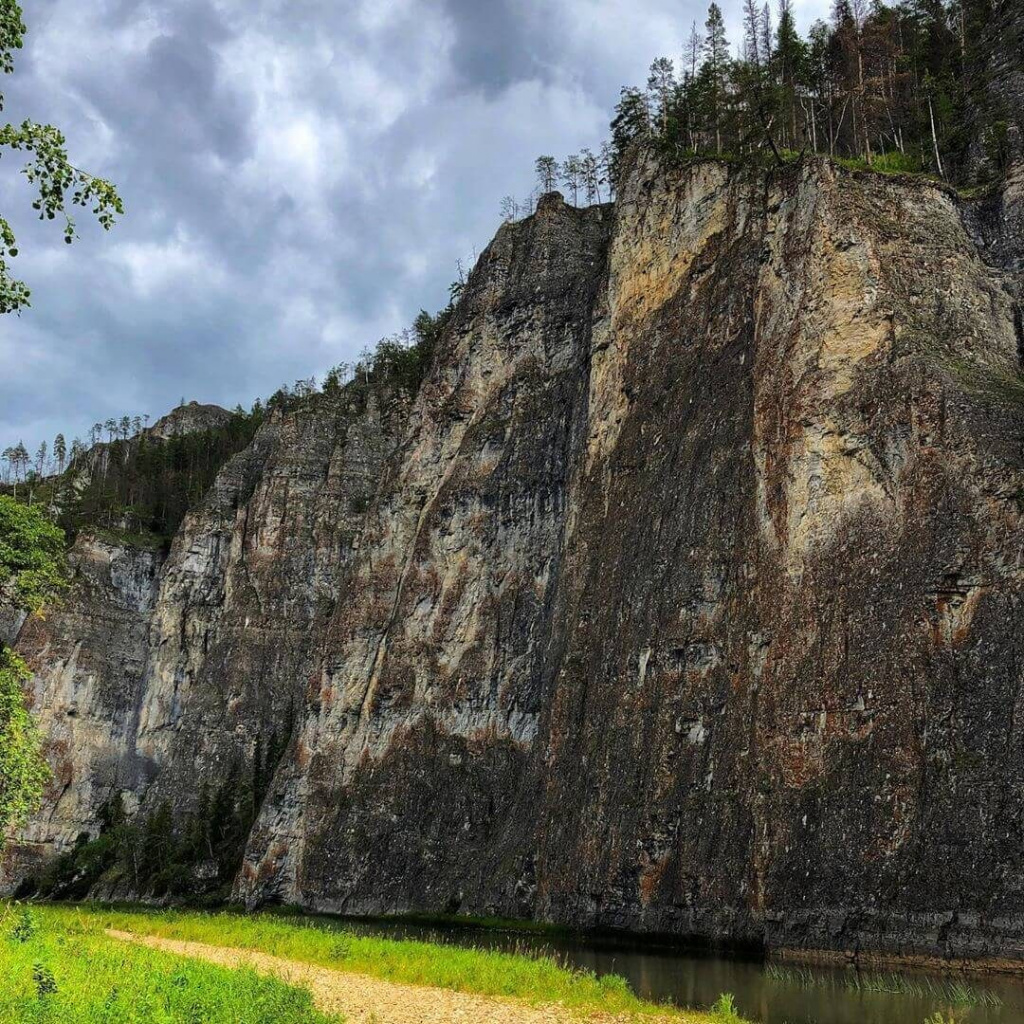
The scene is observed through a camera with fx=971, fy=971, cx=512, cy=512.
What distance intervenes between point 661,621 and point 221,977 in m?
24.0

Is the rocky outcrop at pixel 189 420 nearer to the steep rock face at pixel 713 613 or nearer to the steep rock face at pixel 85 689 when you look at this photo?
the steep rock face at pixel 85 689

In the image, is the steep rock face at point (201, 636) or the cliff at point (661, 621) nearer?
the cliff at point (661, 621)

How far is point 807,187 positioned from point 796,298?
5.18 metres

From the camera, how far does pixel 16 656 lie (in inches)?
1003

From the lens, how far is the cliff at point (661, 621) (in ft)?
87.9

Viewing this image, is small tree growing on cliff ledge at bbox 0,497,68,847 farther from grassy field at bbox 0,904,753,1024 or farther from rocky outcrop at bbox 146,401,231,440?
rocky outcrop at bbox 146,401,231,440

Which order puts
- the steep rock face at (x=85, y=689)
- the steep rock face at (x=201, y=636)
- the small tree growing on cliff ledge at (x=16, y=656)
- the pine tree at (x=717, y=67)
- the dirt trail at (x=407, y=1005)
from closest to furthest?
the dirt trail at (x=407, y=1005) → the small tree growing on cliff ledge at (x=16, y=656) → the pine tree at (x=717, y=67) → the steep rock face at (x=85, y=689) → the steep rock face at (x=201, y=636)

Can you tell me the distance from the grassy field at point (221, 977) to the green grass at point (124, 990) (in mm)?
24

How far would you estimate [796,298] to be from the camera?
1447 inches

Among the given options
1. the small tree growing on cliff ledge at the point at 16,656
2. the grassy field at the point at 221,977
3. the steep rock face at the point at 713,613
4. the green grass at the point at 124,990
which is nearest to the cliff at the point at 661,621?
the steep rock face at the point at 713,613

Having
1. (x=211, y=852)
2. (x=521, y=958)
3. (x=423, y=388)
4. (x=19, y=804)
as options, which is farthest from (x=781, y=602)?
(x=211, y=852)

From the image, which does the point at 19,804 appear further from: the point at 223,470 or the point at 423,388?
the point at 223,470

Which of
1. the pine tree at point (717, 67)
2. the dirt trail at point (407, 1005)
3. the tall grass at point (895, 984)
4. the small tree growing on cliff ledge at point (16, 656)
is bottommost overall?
the dirt trail at point (407, 1005)

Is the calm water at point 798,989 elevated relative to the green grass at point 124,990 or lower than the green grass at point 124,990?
lower
